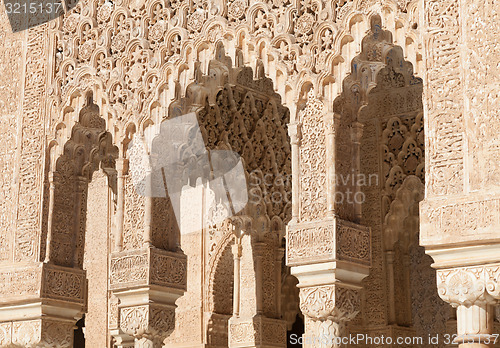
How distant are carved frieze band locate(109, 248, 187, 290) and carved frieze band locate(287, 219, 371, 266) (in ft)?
4.81

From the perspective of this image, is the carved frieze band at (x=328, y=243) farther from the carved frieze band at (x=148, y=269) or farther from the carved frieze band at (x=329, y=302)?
the carved frieze band at (x=148, y=269)

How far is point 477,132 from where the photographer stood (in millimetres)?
6359

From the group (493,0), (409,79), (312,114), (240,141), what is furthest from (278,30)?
(409,79)

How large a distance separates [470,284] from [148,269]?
10.0ft

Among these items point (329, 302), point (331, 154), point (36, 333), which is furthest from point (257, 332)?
point (331, 154)

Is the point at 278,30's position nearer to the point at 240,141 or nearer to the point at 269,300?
the point at 240,141

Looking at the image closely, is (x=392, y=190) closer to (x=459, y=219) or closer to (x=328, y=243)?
(x=328, y=243)

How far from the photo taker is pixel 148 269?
324 inches

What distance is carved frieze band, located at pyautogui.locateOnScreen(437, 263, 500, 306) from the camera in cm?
607

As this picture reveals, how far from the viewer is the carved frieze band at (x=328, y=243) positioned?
716cm

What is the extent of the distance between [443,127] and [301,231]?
1.42m

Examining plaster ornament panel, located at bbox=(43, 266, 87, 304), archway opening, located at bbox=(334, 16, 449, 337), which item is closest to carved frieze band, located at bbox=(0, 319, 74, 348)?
plaster ornament panel, located at bbox=(43, 266, 87, 304)

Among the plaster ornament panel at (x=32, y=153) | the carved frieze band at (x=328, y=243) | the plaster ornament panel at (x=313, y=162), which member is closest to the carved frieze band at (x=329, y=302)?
the carved frieze band at (x=328, y=243)

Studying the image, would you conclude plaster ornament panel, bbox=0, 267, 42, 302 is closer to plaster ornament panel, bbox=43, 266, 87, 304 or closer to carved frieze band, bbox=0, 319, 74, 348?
plaster ornament panel, bbox=43, 266, 87, 304
